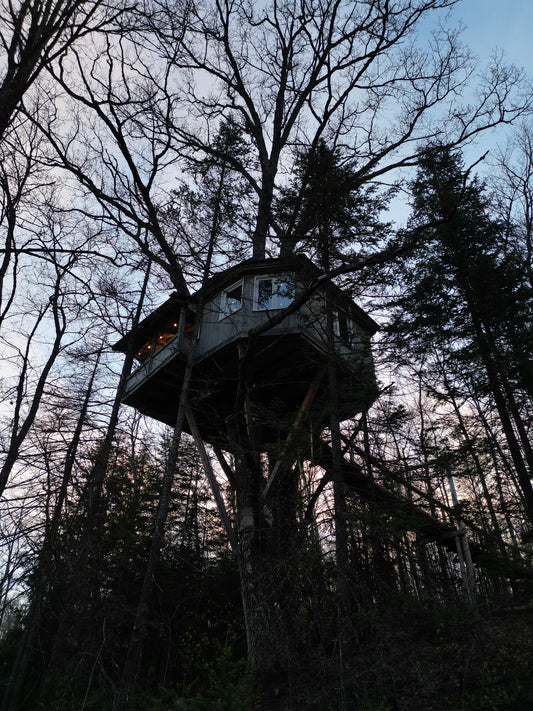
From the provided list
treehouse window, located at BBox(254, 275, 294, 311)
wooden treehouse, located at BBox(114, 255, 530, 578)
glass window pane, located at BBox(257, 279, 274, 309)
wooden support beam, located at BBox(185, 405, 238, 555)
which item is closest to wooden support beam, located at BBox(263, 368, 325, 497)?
wooden treehouse, located at BBox(114, 255, 530, 578)

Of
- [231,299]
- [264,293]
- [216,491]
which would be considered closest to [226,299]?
[231,299]

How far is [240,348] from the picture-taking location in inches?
469

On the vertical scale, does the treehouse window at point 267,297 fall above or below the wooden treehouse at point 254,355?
Answer: above

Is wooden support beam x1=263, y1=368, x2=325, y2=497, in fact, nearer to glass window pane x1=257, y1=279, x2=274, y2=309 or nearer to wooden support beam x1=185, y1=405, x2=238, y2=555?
wooden support beam x1=185, y1=405, x2=238, y2=555

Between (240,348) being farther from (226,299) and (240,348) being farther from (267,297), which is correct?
(226,299)

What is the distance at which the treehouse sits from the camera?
444 inches

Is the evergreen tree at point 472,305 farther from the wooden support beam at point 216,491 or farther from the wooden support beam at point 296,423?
the wooden support beam at point 216,491

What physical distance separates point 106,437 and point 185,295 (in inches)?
163

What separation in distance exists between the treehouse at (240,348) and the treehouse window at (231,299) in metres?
0.03

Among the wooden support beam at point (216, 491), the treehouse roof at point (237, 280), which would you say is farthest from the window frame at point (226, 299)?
the wooden support beam at point (216, 491)

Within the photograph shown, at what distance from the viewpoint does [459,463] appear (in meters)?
8.70

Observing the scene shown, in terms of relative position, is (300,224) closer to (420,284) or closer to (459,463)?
(420,284)

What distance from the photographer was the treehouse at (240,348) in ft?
37.0

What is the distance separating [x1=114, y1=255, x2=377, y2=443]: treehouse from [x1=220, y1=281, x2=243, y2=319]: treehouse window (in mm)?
→ 27
